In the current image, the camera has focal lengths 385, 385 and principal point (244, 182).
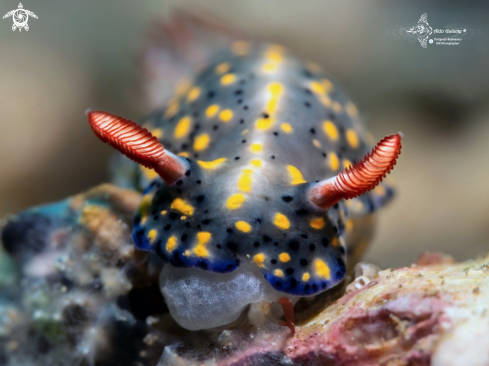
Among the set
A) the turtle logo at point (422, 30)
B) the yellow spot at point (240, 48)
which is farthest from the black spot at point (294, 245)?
the turtle logo at point (422, 30)

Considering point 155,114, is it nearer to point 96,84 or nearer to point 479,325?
point 96,84

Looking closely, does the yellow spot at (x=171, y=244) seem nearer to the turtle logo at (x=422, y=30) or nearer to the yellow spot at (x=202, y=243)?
the yellow spot at (x=202, y=243)

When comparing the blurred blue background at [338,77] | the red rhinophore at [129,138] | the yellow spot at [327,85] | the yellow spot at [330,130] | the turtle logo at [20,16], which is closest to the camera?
the red rhinophore at [129,138]

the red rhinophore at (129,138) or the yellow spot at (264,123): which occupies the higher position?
the yellow spot at (264,123)

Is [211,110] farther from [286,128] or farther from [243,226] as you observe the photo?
[243,226]

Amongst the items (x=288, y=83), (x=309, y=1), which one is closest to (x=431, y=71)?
(x=309, y=1)

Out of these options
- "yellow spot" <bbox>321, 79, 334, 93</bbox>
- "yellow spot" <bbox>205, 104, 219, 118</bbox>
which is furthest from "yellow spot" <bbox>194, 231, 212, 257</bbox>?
"yellow spot" <bbox>321, 79, 334, 93</bbox>
